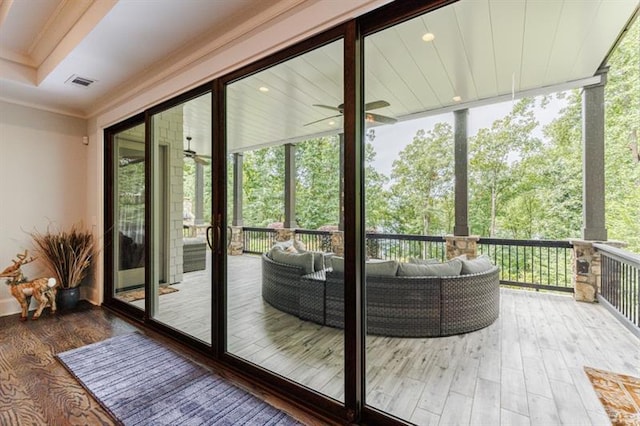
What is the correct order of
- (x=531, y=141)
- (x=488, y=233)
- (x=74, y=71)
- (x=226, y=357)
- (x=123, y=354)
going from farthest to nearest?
(x=74, y=71)
(x=123, y=354)
(x=226, y=357)
(x=488, y=233)
(x=531, y=141)

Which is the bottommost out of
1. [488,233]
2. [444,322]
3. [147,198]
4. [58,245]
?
[444,322]

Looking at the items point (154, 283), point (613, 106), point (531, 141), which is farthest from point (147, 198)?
point (613, 106)

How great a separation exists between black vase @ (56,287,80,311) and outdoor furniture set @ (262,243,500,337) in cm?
319

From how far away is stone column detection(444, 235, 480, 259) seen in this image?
2371 mm

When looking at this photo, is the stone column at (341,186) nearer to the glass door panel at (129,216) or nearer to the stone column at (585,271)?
the stone column at (585,271)

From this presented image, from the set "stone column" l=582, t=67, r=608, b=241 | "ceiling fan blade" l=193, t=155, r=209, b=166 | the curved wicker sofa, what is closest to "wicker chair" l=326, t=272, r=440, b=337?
the curved wicker sofa

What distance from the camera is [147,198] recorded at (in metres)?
3.53

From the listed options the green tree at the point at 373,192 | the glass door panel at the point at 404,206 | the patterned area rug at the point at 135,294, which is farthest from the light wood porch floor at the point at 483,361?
the patterned area rug at the point at 135,294

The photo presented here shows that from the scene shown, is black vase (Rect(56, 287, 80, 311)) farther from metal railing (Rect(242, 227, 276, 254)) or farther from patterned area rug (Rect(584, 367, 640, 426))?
patterned area rug (Rect(584, 367, 640, 426))

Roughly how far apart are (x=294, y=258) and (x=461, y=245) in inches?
62.7

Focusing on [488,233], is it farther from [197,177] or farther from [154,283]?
[154,283]

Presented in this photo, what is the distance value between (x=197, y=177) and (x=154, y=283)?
1.34 metres

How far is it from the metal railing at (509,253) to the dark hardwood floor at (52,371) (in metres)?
1.21

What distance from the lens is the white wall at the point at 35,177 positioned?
397cm
